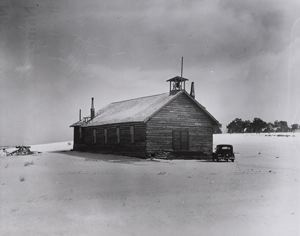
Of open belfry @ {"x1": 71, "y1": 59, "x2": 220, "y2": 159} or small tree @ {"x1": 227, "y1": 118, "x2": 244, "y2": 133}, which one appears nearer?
open belfry @ {"x1": 71, "y1": 59, "x2": 220, "y2": 159}

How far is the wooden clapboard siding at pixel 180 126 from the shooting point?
101ft

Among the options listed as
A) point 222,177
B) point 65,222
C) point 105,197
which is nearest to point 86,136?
point 222,177

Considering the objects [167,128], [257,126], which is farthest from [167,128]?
[257,126]

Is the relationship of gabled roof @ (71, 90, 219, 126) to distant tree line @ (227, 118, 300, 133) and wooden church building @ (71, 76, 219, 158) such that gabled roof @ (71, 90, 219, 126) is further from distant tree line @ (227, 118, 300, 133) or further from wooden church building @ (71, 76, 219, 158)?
distant tree line @ (227, 118, 300, 133)

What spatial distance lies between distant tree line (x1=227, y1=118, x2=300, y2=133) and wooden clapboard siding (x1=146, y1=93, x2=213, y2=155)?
55.5 metres

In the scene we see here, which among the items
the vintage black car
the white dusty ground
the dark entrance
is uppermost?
the dark entrance

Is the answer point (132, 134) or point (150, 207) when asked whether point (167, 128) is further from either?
point (150, 207)

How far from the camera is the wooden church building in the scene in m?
30.8

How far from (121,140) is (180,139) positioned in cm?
535

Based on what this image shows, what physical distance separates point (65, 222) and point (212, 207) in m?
3.68

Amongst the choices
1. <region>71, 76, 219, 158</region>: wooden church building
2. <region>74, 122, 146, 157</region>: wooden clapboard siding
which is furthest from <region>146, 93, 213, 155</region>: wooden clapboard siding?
<region>74, 122, 146, 157</region>: wooden clapboard siding

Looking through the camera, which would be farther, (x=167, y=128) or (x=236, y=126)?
(x=236, y=126)

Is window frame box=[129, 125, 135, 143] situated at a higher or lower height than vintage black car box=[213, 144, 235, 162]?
higher

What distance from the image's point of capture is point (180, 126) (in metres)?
32.2
